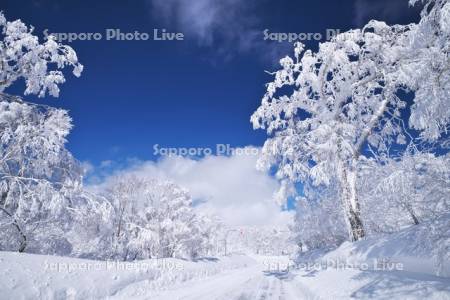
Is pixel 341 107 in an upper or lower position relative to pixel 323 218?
upper

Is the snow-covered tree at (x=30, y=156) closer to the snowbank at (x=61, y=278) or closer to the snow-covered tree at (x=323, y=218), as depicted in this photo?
the snowbank at (x=61, y=278)

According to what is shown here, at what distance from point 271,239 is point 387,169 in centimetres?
16773

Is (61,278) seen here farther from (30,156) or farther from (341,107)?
(341,107)

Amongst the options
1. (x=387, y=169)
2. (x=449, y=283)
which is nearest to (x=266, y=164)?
(x=387, y=169)

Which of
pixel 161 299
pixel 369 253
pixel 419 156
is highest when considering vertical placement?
pixel 419 156

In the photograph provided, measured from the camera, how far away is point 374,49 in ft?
41.4

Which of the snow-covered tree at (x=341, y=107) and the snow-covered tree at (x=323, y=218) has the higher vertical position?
the snow-covered tree at (x=341, y=107)

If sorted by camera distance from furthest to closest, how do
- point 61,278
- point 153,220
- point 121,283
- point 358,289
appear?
point 153,220 → point 121,283 → point 61,278 → point 358,289

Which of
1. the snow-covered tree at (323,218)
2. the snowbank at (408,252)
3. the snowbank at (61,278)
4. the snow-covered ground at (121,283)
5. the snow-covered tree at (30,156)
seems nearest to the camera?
the snowbank at (408,252)

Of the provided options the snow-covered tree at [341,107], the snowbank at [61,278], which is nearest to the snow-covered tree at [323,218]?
the snow-covered tree at [341,107]

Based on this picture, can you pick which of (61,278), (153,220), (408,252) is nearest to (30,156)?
(61,278)

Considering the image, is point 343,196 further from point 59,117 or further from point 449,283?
point 59,117

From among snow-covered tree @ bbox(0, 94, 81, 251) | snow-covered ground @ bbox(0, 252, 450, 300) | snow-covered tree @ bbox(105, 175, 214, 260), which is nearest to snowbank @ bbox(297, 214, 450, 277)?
snow-covered ground @ bbox(0, 252, 450, 300)

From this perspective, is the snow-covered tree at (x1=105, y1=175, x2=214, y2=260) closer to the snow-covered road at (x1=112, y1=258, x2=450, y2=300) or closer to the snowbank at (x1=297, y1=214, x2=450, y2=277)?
the snow-covered road at (x1=112, y1=258, x2=450, y2=300)
